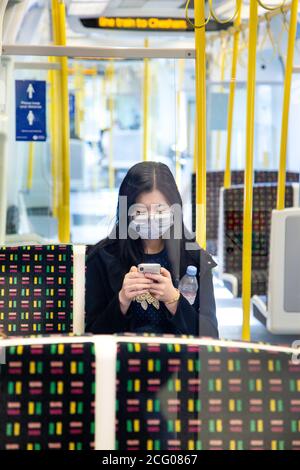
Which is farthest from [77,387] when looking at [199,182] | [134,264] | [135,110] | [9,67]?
[135,110]

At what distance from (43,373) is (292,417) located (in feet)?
1.38

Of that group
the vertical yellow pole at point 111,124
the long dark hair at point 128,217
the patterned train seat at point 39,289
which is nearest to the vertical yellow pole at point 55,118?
the vertical yellow pole at point 111,124

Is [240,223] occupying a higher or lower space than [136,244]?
lower

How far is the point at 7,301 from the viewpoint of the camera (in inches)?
102

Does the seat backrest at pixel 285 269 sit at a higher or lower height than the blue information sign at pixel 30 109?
lower

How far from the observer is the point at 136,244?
2.59 metres

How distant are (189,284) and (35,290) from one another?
20.7 inches

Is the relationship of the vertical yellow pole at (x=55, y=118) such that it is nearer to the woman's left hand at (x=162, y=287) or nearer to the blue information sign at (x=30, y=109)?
the blue information sign at (x=30, y=109)

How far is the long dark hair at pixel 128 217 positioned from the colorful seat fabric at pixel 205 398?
1296 mm

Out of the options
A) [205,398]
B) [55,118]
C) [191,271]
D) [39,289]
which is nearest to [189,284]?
[191,271]

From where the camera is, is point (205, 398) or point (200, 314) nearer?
point (205, 398)

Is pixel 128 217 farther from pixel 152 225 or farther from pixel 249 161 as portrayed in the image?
pixel 249 161

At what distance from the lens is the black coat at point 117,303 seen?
97.3 inches

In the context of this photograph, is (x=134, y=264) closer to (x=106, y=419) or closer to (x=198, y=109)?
(x=198, y=109)
